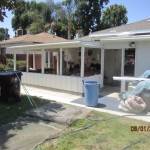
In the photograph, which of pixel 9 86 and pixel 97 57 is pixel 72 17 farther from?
pixel 9 86

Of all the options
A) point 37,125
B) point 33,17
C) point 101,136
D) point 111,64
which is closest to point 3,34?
point 33,17

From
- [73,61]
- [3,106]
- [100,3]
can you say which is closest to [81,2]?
[100,3]

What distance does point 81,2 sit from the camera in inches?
1625

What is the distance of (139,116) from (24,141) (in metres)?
4.31

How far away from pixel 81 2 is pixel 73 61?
25.9 m

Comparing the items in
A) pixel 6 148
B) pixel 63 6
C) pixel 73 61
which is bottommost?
pixel 6 148

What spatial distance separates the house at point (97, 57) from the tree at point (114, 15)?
95.4 feet

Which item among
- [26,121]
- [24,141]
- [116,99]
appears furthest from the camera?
[116,99]

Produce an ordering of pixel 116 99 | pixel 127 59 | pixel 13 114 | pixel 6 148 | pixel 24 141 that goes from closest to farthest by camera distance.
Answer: pixel 6 148 < pixel 24 141 < pixel 13 114 < pixel 116 99 < pixel 127 59

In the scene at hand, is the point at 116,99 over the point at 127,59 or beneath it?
beneath

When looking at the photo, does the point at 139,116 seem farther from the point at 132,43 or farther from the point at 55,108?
the point at 132,43

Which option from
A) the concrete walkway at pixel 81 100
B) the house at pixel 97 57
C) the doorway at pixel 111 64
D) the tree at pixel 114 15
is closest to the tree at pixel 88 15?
the tree at pixel 114 15

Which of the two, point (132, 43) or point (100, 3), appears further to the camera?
point (100, 3)
